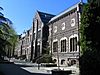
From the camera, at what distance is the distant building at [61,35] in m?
32.2

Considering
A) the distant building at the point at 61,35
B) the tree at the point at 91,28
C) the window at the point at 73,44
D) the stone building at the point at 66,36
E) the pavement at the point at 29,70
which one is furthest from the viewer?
the distant building at the point at 61,35

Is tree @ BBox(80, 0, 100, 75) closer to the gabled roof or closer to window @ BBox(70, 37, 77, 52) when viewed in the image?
window @ BBox(70, 37, 77, 52)

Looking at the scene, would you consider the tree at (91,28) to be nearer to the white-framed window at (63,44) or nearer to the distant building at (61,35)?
the distant building at (61,35)

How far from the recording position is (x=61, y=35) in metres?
37.3

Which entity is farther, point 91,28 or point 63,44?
point 63,44

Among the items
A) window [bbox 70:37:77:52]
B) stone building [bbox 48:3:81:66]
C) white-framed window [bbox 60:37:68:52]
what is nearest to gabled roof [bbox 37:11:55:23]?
stone building [bbox 48:3:81:66]

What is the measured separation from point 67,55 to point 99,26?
49.1 feet

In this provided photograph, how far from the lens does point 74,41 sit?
32438mm

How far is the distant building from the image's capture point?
32219 millimetres

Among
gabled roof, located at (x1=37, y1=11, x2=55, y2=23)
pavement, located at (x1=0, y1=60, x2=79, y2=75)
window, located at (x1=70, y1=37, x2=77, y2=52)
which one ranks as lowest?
pavement, located at (x1=0, y1=60, x2=79, y2=75)

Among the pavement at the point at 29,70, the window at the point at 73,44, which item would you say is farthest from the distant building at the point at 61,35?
the pavement at the point at 29,70

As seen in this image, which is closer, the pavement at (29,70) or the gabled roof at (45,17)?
the pavement at (29,70)

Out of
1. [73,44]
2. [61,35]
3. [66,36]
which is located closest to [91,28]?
[73,44]

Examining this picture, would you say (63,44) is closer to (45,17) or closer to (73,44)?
(73,44)
